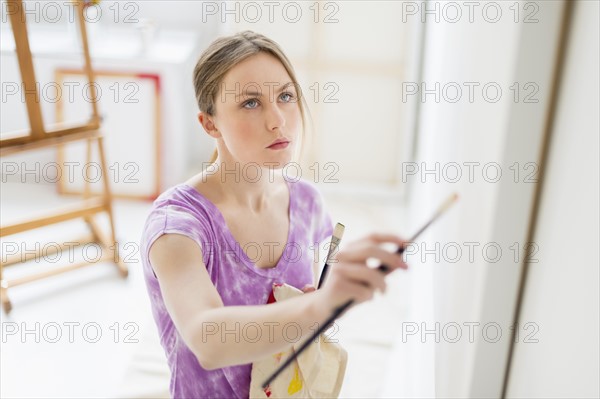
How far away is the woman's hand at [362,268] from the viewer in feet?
2.56

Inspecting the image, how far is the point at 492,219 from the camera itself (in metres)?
1.09

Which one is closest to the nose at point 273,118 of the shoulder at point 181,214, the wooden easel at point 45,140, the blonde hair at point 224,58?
the blonde hair at point 224,58

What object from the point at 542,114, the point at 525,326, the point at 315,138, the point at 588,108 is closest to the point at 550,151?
the point at 542,114

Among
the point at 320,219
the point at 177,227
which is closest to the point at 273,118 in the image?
the point at 177,227

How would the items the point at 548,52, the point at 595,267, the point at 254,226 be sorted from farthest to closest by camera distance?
the point at 254,226 < the point at 548,52 < the point at 595,267

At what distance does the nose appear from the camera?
4.04ft

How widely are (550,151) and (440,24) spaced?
159 cm

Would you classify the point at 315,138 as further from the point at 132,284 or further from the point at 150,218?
the point at 150,218

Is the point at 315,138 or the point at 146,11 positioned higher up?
the point at 146,11

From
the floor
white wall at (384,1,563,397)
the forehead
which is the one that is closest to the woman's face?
the forehead

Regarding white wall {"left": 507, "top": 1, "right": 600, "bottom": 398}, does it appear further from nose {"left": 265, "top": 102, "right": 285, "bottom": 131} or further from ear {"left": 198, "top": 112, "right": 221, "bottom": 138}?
ear {"left": 198, "top": 112, "right": 221, "bottom": 138}

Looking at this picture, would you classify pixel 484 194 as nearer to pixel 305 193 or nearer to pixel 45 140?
pixel 305 193

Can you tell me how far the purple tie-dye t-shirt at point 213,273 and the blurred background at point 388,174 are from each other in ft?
1.24

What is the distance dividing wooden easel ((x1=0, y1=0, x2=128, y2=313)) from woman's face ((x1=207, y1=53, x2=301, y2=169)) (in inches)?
60.1
